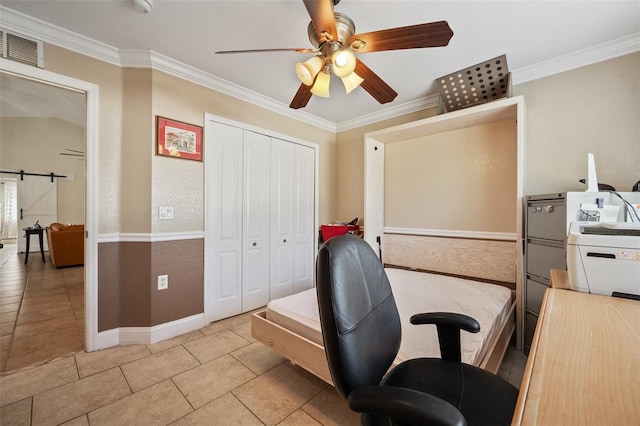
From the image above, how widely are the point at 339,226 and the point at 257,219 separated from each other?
1.11m

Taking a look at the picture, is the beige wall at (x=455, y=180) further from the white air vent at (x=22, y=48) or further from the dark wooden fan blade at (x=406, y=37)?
the white air vent at (x=22, y=48)

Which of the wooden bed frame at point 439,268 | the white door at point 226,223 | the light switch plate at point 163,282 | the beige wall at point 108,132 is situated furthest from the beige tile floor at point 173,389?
the beige wall at point 108,132

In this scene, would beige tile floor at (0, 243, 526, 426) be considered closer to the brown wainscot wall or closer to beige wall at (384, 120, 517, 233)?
the brown wainscot wall

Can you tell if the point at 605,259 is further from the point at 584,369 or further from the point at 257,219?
the point at 257,219

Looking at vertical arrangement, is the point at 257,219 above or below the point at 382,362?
above

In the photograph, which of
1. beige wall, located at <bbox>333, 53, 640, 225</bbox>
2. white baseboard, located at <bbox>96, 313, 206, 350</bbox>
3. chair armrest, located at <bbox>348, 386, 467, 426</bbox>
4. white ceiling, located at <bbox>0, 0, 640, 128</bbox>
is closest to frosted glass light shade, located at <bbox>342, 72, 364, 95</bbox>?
white ceiling, located at <bbox>0, 0, 640, 128</bbox>

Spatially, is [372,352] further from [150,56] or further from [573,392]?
[150,56]

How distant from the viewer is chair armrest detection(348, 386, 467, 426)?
0.61 m

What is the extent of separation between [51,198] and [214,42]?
790 centimetres

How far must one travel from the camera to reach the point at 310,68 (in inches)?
62.6

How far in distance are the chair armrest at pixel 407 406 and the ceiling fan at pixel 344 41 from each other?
1568mm

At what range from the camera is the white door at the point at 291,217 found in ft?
10.9

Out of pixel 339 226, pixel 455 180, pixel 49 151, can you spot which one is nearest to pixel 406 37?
pixel 455 180

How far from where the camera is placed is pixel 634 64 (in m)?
2.00
